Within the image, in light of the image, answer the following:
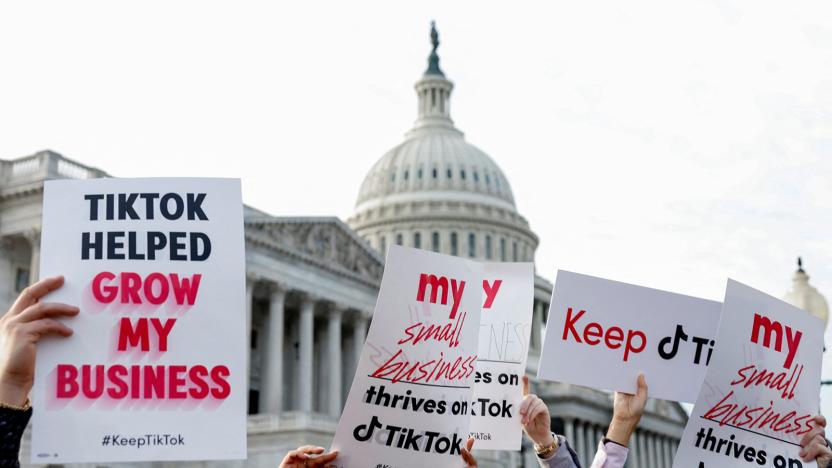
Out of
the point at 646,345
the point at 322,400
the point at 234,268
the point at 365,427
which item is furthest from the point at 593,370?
the point at 322,400

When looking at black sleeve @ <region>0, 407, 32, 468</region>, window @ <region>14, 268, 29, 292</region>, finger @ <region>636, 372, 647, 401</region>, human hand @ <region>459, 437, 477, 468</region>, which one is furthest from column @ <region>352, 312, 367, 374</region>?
black sleeve @ <region>0, 407, 32, 468</region>

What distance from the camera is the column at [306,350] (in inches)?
2479

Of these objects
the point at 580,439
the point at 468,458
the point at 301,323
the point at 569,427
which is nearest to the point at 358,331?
the point at 301,323

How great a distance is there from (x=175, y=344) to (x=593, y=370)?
3071 mm

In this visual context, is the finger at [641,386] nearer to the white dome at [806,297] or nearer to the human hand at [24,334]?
the human hand at [24,334]

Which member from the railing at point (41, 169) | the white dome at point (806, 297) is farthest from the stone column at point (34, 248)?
the white dome at point (806, 297)

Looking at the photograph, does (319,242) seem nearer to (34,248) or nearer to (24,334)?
(34,248)

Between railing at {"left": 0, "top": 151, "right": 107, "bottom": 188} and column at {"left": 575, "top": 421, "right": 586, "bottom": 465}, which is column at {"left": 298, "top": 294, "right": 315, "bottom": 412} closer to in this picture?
railing at {"left": 0, "top": 151, "right": 107, "bottom": 188}

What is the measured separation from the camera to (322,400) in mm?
67250

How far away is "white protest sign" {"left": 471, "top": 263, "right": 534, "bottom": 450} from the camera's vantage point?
1070cm

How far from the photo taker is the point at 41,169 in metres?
51.2

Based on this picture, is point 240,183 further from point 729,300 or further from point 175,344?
point 729,300

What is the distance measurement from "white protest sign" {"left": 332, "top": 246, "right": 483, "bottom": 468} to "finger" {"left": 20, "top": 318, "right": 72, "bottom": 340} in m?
1.95

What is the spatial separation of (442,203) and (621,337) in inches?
→ 4520
